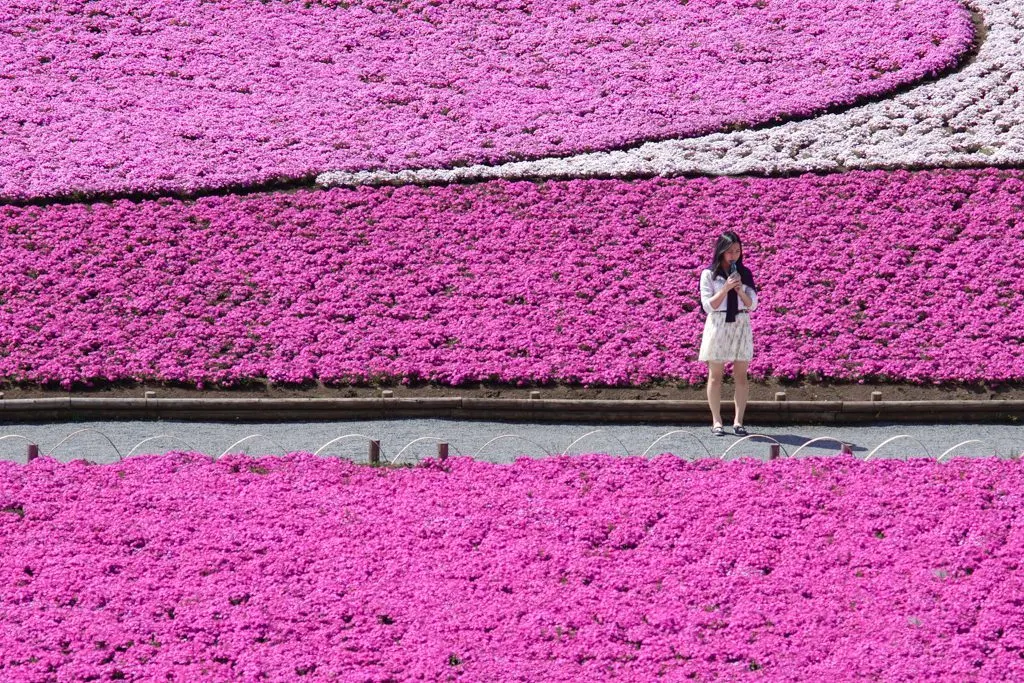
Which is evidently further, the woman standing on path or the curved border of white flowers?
the curved border of white flowers

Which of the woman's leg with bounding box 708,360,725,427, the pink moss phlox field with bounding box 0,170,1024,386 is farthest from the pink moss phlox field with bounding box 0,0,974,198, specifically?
the woman's leg with bounding box 708,360,725,427

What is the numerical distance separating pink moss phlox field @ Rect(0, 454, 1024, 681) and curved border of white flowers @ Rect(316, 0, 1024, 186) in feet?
36.5

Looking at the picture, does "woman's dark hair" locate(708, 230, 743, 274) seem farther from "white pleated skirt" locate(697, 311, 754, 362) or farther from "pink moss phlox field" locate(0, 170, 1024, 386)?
"pink moss phlox field" locate(0, 170, 1024, 386)

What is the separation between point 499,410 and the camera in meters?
15.7

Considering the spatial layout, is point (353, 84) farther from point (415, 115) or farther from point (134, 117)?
point (134, 117)

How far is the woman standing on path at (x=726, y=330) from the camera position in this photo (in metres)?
14.6

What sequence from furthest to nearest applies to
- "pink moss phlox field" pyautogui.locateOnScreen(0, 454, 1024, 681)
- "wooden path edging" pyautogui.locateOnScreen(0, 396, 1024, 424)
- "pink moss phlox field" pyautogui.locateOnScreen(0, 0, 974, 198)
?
1. "pink moss phlox field" pyautogui.locateOnScreen(0, 0, 974, 198)
2. "wooden path edging" pyautogui.locateOnScreen(0, 396, 1024, 424)
3. "pink moss phlox field" pyautogui.locateOnScreen(0, 454, 1024, 681)

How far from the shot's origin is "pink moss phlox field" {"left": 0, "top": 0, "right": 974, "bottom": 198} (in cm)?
2508

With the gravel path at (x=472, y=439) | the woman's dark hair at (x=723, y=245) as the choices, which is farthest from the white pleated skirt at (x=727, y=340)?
the gravel path at (x=472, y=439)

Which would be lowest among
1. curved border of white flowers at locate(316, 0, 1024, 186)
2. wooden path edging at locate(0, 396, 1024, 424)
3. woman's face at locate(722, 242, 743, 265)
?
wooden path edging at locate(0, 396, 1024, 424)

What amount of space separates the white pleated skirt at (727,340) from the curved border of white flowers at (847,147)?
8.86 meters

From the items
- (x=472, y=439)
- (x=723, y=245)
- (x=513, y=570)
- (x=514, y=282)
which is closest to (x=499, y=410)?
(x=472, y=439)

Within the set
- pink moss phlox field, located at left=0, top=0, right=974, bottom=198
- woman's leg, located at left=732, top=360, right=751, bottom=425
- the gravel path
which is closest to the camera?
the gravel path

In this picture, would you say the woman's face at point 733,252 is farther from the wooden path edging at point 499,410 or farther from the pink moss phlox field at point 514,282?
the pink moss phlox field at point 514,282
